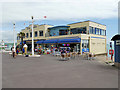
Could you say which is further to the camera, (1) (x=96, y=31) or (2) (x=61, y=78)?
(1) (x=96, y=31)

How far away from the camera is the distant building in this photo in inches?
1064

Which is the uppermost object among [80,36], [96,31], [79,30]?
[79,30]

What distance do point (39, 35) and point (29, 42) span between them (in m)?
5.36

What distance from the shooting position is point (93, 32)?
2995 cm

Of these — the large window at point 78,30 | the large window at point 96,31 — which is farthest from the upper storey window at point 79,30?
the large window at point 96,31

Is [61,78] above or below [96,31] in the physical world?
below

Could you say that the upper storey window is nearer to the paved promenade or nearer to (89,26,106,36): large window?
(89,26,106,36): large window

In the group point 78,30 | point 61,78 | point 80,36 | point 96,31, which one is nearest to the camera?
point 61,78

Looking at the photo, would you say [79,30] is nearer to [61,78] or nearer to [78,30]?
[78,30]

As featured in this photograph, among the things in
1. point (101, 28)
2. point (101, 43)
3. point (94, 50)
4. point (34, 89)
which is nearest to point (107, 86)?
point (34, 89)

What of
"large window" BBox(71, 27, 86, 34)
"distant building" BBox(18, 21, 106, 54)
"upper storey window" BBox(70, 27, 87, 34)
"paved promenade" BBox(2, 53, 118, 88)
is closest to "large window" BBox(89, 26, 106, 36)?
"distant building" BBox(18, 21, 106, 54)

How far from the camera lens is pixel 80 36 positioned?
26469mm

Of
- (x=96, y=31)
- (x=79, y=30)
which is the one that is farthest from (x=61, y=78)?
(x=96, y=31)

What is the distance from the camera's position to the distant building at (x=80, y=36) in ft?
88.7
